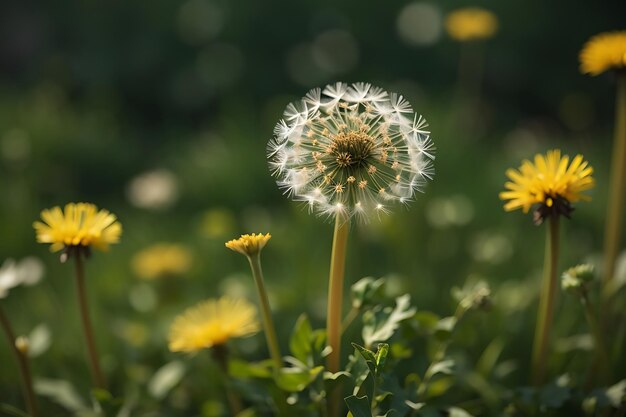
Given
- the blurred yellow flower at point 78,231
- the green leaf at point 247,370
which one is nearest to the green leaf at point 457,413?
the green leaf at point 247,370

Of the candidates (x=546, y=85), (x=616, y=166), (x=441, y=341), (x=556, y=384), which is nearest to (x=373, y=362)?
(x=441, y=341)

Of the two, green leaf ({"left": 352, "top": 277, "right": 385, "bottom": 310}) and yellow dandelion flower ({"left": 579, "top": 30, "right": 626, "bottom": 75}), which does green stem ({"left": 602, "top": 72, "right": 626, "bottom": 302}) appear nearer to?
yellow dandelion flower ({"left": 579, "top": 30, "right": 626, "bottom": 75})

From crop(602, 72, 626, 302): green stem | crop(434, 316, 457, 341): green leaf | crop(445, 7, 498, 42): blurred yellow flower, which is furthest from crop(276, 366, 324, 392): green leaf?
crop(445, 7, 498, 42): blurred yellow flower

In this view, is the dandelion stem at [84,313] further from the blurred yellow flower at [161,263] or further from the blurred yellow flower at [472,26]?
the blurred yellow flower at [472,26]

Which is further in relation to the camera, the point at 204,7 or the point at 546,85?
the point at 204,7

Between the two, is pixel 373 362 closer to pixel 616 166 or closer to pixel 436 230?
pixel 616 166

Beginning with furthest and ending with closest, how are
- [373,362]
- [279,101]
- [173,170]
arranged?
[279,101]
[173,170]
[373,362]
